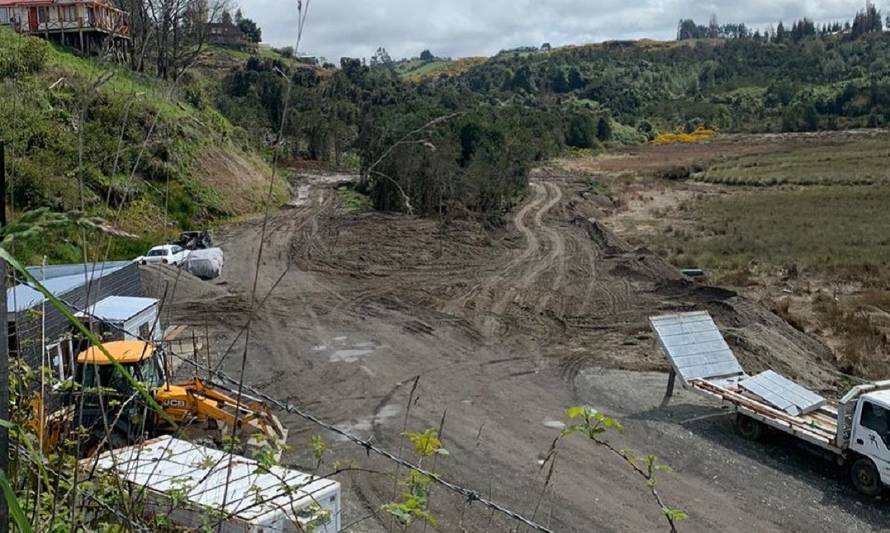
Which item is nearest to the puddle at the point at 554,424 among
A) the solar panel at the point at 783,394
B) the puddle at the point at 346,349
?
the solar panel at the point at 783,394

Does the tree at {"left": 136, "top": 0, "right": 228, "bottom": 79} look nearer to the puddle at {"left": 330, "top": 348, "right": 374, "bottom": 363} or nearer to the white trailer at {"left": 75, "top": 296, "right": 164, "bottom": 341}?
the white trailer at {"left": 75, "top": 296, "right": 164, "bottom": 341}

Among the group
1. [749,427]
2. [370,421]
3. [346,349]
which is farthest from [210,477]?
[346,349]

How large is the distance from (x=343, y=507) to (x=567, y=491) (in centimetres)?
346

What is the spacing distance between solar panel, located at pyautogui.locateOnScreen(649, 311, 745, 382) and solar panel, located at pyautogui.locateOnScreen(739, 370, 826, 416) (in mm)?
790

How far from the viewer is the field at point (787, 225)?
2502cm

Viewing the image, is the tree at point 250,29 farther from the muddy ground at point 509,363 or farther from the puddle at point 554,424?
the puddle at point 554,424

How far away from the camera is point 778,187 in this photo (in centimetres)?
5984

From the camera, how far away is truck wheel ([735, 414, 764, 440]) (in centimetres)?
1540

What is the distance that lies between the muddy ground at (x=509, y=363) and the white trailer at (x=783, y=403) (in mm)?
491

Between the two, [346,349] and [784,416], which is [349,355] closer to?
[346,349]

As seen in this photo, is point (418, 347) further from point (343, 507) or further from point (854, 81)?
point (854, 81)

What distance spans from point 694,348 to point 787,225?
87.8ft

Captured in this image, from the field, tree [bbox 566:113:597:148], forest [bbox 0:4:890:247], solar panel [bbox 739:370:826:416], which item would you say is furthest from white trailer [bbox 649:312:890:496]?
tree [bbox 566:113:597:148]

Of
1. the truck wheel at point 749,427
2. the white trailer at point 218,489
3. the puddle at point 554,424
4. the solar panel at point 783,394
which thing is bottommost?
the puddle at point 554,424
